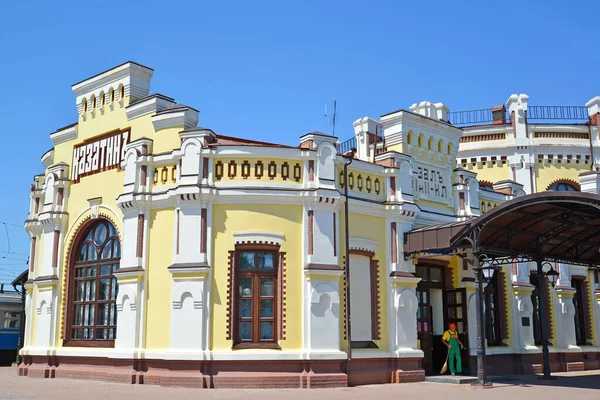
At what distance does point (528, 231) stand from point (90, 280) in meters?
12.4

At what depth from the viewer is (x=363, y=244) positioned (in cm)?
1847

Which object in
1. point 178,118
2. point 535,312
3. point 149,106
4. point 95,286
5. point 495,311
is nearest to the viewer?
point 178,118

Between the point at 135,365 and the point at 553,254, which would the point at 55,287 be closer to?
the point at 135,365

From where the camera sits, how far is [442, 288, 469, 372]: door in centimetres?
2041

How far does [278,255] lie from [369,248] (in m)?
2.73

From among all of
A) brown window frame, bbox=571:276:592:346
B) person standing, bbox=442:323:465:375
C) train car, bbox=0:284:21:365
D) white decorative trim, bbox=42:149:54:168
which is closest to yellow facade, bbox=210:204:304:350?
person standing, bbox=442:323:465:375

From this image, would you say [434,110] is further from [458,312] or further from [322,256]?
[322,256]

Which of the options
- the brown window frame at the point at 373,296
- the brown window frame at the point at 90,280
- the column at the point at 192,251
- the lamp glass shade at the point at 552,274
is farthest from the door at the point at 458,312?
the brown window frame at the point at 90,280

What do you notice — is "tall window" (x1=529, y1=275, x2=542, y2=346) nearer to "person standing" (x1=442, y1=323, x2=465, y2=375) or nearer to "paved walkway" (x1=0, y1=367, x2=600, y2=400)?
"person standing" (x1=442, y1=323, x2=465, y2=375)

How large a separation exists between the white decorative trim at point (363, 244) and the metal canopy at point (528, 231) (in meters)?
1.05

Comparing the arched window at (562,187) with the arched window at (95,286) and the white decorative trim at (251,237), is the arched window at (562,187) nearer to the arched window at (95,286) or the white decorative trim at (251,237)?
the white decorative trim at (251,237)

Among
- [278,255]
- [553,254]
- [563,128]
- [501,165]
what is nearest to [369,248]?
[278,255]

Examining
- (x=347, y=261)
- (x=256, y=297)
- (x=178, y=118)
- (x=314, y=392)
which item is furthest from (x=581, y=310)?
(x=178, y=118)

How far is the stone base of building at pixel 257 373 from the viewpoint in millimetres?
16219
